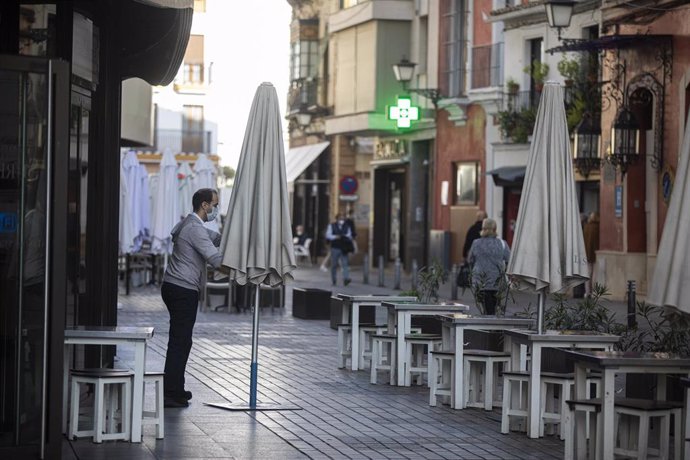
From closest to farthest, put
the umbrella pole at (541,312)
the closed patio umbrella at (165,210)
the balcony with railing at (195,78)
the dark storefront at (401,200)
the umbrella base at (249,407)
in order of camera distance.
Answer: the umbrella pole at (541,312) → the umbrella base at (249,407) → the closed patio umbrella at (165,210) → the dark storefront at (401,200) → the balcony with railing at (195,78)

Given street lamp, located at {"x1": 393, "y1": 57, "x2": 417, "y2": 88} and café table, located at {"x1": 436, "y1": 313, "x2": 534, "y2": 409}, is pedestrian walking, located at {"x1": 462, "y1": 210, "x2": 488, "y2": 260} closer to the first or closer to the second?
street lamp, located at {"x1": 393, "y1": 57, "x2": 417, "y2": 88}

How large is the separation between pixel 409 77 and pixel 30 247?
117 ft

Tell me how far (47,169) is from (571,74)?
89.2 ft

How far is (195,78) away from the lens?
90.4 m

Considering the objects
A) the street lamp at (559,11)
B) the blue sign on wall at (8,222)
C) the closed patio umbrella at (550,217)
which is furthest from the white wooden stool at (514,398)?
the street lamp at (559,11)

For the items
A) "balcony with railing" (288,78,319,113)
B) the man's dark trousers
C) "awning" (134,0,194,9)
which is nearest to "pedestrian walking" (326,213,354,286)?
"balcony with railing" (288,78,319,113)

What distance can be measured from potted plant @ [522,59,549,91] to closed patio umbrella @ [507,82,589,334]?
2495cm

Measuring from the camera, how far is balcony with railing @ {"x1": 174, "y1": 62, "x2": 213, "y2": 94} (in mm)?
90125

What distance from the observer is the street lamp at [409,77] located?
45438 mm

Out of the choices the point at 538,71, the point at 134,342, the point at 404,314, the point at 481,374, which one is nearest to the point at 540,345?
the point at 481,374

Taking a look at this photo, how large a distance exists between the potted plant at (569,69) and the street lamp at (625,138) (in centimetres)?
412

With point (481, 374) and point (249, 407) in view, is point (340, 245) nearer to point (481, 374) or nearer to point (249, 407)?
point (481, 374)

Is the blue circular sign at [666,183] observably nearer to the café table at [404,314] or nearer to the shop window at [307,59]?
the café table at [404,314]

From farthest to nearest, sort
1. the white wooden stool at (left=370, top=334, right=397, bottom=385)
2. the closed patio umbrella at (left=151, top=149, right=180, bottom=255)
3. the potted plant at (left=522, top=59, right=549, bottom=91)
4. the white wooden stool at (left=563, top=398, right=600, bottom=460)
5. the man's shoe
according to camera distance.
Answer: the potted plant at (left=522, top=59, right=549, bottom=91), the closed patio umbrella at (left=151, top=149, right=180, bottom=255), the white wooden stool at (left=370, top=334, right=397, bottom=385), the man's shoe, the white wooden stool at (left=563, top=398, right=600, bottom=460)
